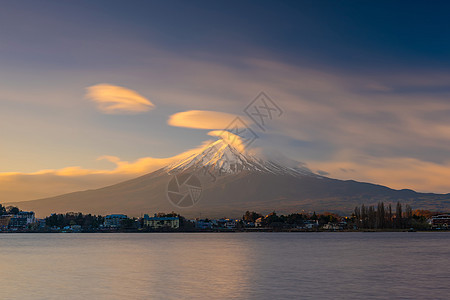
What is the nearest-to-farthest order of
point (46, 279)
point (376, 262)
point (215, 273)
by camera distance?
point (46, 279), point (215, 273), point (376, 262)

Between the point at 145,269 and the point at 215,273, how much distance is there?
9171 mm

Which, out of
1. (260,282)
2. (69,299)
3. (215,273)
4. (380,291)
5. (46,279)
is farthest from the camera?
(215,273)

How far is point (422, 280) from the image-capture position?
4509 cm

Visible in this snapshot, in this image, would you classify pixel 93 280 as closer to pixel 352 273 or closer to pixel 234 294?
pixel 234 294

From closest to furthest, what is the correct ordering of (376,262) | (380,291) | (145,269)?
(380,291)
(145,269)
(376,262)

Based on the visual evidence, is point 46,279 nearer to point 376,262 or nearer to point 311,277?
point 311,277

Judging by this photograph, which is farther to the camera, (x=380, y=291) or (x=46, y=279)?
(x=46, y=279)

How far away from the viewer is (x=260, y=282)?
44438 millimetres

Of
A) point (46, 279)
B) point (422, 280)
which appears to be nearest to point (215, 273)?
point (46, 279)

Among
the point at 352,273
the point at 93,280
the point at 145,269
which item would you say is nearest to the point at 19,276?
the point at 93,280

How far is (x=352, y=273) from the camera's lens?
1986 inches

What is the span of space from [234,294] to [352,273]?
1735 centimetres

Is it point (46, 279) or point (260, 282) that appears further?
point (46, 279)

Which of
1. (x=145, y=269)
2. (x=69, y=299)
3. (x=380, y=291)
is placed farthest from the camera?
(x=145, y=269)
